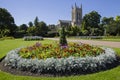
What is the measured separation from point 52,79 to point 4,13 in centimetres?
6054

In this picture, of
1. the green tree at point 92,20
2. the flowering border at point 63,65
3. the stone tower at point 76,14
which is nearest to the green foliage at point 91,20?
the green tree at point 92,20

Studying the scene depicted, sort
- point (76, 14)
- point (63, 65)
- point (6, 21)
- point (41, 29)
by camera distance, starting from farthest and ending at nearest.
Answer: point (76, 14) → point (41, 29) → point (6, 21) → point (63, 65)

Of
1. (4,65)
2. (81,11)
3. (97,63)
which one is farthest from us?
(81,11)

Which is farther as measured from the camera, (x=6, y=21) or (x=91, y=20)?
(x=91, y=20)

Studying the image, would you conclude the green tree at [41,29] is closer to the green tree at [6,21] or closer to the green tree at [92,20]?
the green tree at [6,21]

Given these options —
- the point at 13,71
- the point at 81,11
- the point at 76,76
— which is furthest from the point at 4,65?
the point at 81,11

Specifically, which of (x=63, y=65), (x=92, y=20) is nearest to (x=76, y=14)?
(x=92, y=20)

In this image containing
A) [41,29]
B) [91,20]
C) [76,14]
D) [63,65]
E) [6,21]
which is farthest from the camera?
[76,14]

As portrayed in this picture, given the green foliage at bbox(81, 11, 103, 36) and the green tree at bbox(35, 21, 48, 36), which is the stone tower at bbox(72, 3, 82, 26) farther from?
the green tree at bbox(35, 21, 48, 36)

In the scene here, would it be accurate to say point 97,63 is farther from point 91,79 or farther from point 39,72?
point 39,72

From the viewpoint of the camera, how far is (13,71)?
300 inches

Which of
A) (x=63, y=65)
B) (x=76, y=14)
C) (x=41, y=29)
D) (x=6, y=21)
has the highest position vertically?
(x=76, y=14)

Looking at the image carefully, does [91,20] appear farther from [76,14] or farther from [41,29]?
[76,14]

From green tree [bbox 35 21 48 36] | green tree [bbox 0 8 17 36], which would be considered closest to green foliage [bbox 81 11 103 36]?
green tree [bbox 35 21 48 36]
